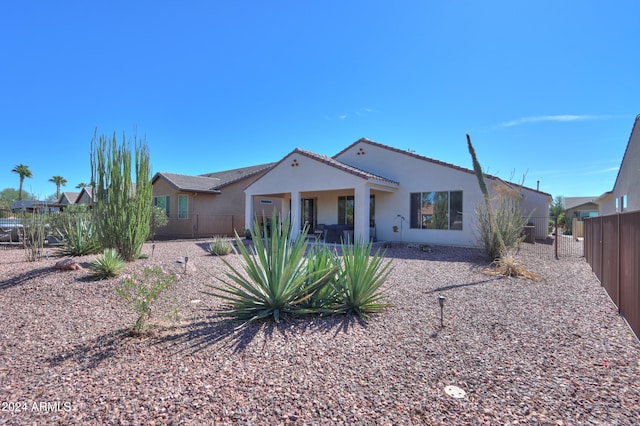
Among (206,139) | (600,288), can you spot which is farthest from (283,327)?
(206,139)

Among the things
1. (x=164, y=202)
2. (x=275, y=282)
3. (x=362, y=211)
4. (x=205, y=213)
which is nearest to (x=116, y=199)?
(x=275, y=282)

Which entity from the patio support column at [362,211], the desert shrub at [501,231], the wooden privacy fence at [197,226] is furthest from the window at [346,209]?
the desert shrub at [501,231]

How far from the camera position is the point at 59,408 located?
2.54 metres

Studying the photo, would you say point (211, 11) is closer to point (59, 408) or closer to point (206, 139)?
point (59, 408)

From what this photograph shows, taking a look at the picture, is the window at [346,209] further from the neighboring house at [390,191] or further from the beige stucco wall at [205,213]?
the beige stucco wall at [205,213]

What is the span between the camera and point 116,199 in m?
8.30

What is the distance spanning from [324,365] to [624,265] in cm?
515

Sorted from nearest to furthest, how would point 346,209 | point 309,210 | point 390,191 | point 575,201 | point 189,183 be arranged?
point 390,191
point 346,209
point 309,210
point 189,183
point 575,201

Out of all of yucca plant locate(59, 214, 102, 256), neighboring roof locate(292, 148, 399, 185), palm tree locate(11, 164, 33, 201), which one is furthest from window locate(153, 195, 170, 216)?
palm tree locate(11, 164, 33, 201)

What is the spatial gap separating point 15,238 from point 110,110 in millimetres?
8228

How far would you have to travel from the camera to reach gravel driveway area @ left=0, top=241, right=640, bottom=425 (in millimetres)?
2494

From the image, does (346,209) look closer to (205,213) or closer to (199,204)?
(205,213)

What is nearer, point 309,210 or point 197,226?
point 309,210

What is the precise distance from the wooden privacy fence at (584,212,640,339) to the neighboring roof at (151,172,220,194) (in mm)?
20595
